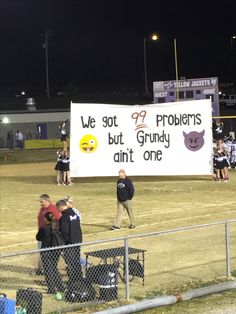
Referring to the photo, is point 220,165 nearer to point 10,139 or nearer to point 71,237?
point 71,237

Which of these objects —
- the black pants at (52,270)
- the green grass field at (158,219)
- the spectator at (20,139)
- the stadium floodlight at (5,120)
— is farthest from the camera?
the stadium floodlight at (5,120)

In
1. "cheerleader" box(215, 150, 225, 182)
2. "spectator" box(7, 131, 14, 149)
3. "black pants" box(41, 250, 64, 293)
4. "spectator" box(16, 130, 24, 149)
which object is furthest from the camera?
"spectator" box(7, 131, 14, 149)

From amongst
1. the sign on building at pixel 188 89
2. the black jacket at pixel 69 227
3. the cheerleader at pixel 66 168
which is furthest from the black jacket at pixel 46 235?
the sign on building at pixel 188 89

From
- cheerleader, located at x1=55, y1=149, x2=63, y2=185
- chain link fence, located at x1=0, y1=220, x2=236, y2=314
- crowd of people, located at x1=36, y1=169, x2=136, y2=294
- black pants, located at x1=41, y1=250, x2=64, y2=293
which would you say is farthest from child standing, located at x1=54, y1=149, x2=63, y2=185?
black pants, located at x1=41, y1=250, x2=64, y2=293

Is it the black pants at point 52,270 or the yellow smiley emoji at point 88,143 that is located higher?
the yellow smiley emoji at point 88,143

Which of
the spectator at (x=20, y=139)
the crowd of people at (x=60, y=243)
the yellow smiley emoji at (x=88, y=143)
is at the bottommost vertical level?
the crowd of people at (x=60, y=243)

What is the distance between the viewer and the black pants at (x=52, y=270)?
9.84 metres

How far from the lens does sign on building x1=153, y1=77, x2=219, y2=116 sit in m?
41.6

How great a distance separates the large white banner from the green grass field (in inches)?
40.2

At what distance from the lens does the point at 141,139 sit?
1090 inches

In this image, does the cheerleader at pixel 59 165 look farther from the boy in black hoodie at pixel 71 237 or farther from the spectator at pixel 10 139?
the spectator at pixel 10 139

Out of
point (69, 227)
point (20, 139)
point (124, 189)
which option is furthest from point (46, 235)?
point (20, 139)

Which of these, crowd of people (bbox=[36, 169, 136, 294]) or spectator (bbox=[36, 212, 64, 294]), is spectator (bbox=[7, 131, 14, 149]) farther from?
spectator (bbox=[36, 212, 64, 294])

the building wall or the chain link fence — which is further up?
the building wall
